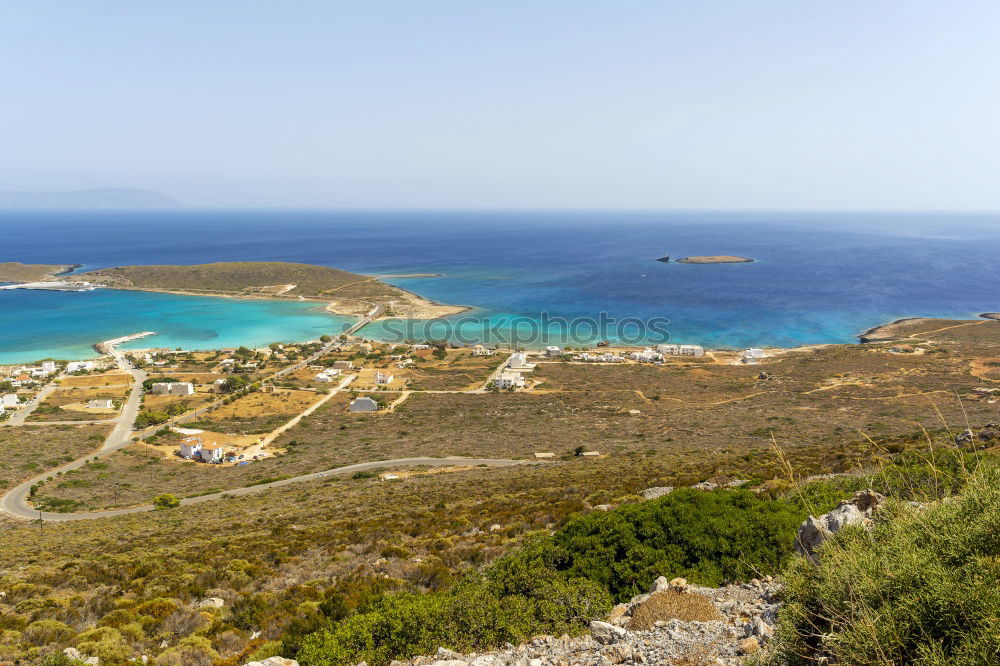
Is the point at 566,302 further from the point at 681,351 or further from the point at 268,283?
the point at 268,283

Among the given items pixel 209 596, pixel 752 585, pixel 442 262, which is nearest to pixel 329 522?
pixel 209 596

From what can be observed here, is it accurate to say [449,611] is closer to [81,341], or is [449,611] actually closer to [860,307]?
[81,341]

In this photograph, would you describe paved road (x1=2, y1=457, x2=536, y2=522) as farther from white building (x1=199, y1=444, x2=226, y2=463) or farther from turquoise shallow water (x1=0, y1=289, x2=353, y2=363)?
turquoise shallow water (x1=0, y1=289, x2=353, y2=363)

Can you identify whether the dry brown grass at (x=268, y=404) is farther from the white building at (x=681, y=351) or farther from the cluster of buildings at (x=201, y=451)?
the white building at (x=681, y=351)

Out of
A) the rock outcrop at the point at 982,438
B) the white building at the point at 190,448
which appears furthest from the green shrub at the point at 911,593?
the white building at the point at 190,448

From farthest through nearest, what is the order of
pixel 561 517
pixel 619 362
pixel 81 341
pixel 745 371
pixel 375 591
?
pixel 81 341 < pixel 619 362 < pixel 745 371 < pixel 561 517 < pixel 375 591
